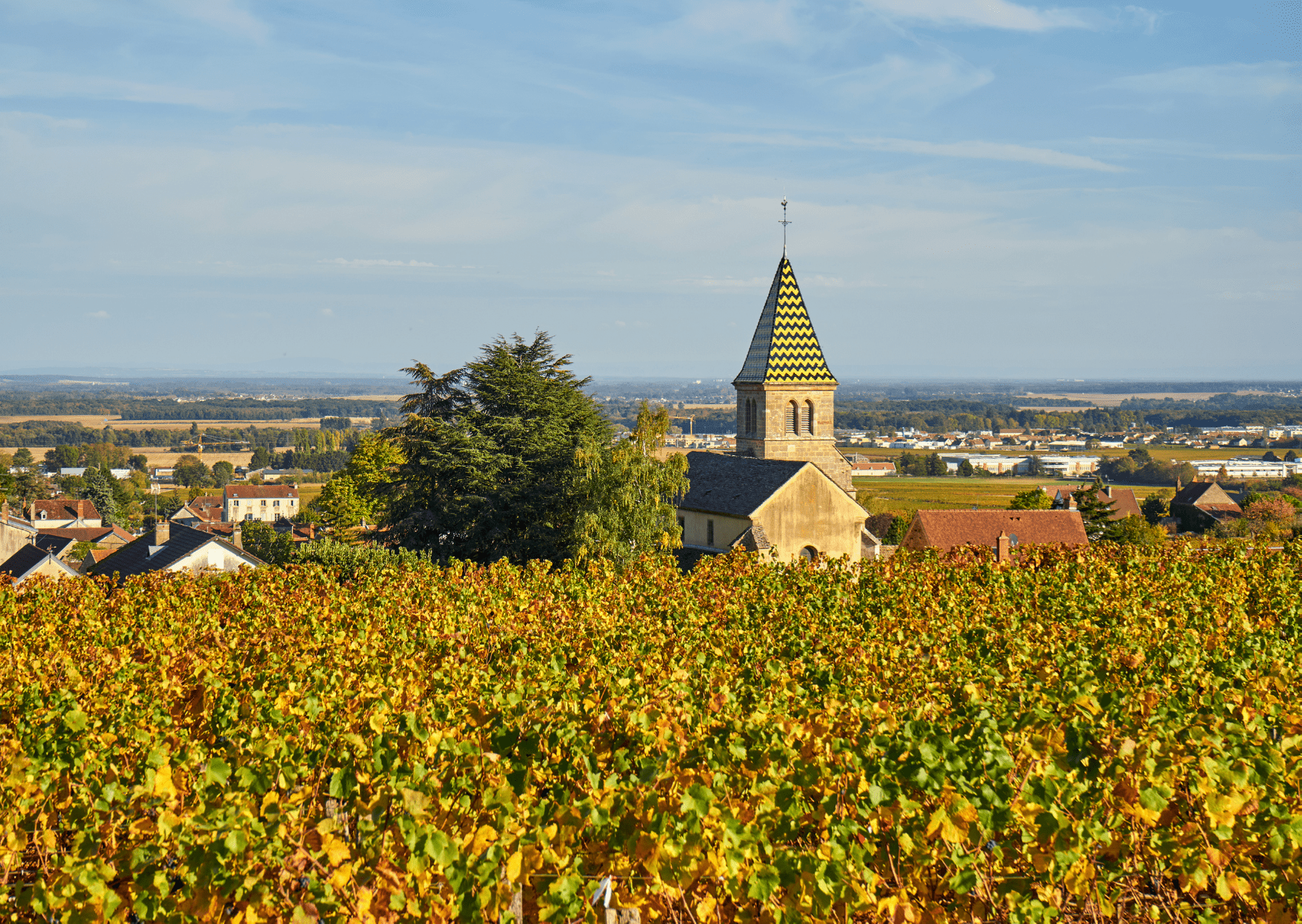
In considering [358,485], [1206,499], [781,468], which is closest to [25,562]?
[358,485]

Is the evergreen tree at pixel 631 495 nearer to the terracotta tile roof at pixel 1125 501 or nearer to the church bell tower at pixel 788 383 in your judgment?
the church bell tower at pixel 788 383

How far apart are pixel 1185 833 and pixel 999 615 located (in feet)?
33.2

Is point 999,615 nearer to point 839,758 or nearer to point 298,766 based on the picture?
point 839,758

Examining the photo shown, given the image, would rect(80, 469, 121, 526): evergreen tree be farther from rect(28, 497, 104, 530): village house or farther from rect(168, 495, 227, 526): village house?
rect(168, 495, 227, 526): village house

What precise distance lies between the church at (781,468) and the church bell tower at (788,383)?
3cm

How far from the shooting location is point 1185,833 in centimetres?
864

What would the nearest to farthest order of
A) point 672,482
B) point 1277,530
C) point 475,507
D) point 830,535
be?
point 672,482, point 475,507, point 830,535, point 1277,530

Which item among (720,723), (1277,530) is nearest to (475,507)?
(720,723)

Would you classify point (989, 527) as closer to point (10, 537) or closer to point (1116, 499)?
point (1116, 499)

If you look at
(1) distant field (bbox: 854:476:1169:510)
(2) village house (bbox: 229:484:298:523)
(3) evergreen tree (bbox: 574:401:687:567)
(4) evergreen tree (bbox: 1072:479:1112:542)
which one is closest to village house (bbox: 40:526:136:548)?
(2) village house (bbox: 229:484:298:523)

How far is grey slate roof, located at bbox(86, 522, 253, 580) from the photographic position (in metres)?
46.9

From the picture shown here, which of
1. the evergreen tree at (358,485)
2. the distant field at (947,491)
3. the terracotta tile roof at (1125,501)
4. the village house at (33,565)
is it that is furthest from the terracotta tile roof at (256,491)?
the terracotta tile roof at (1125,501)

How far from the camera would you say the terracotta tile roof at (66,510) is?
123250 millimetres

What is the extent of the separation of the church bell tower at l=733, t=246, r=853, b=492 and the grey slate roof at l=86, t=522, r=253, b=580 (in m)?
25.4
